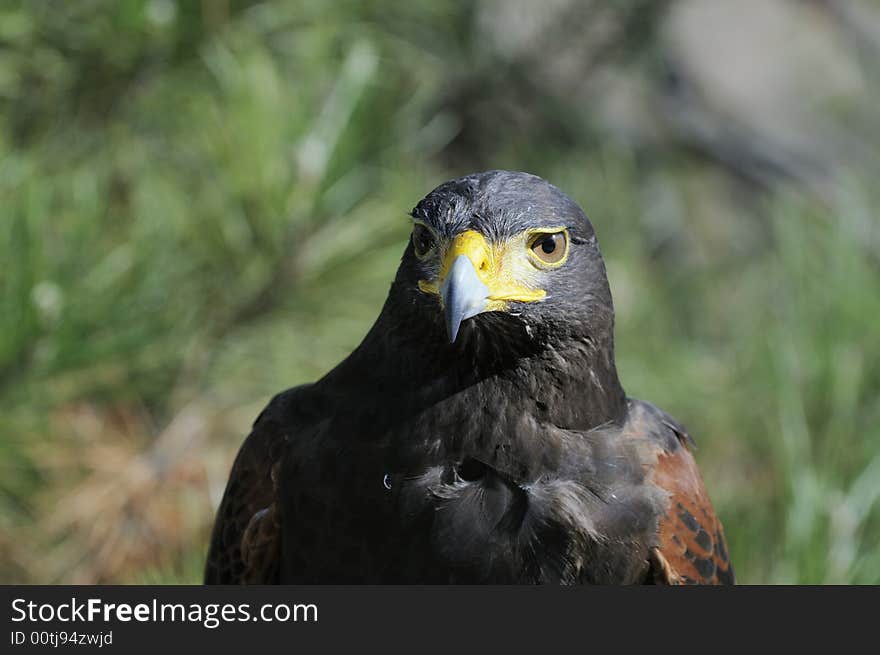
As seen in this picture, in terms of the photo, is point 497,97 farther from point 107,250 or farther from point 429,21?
point 107,250

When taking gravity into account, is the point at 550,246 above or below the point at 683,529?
above

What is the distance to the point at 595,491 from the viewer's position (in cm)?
178

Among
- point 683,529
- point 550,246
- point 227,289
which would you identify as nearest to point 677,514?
point 683,529

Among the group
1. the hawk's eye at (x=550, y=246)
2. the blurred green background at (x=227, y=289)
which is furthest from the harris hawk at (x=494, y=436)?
the blurred green background at (x=227, y=289)

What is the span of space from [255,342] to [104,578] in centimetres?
77

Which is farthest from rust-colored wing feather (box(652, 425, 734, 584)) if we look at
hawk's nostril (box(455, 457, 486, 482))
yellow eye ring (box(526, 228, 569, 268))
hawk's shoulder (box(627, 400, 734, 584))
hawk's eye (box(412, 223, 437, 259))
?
hawk's eye (box(412, 223, 437, 259))

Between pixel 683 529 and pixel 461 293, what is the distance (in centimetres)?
64

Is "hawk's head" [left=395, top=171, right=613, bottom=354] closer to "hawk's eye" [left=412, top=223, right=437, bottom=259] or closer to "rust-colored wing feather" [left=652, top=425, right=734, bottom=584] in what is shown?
"hawk's eye" [left=412, top=223, right=437, bottom=259]

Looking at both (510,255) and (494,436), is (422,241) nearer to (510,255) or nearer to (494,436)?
(510,255)

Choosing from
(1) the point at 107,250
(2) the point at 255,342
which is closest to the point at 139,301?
(1) the point at 107,250

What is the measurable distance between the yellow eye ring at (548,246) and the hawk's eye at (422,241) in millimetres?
155

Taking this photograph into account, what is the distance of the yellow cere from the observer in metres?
1.61

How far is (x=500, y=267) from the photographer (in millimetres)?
1646

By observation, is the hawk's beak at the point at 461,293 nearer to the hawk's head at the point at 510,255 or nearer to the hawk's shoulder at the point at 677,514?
the hawk's head at the point at 510,255
